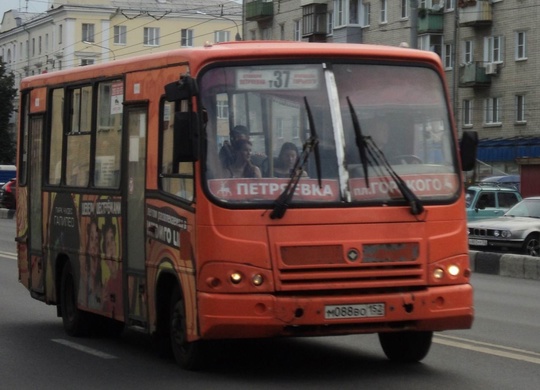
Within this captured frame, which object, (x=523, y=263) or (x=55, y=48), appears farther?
(x=55, y=48)

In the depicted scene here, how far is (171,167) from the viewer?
10312mm

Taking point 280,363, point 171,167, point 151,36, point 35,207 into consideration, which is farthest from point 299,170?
point 151,36

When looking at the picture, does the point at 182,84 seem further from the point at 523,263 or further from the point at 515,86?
the point at 515,86

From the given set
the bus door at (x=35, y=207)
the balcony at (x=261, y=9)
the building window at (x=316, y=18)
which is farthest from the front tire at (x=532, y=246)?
the balcony at (x=261, y=9)

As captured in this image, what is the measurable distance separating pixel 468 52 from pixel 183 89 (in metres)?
51.9

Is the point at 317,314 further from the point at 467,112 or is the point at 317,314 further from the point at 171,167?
the point at 467,112

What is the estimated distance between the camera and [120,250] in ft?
38.2

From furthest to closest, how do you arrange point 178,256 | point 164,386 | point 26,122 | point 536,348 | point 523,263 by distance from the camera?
point 523,263 < point 26,122 < point 536,348 < point 178,256 < point 164,386

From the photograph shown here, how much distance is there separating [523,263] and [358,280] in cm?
1390

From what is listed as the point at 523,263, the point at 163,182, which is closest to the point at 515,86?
the point at 523,263

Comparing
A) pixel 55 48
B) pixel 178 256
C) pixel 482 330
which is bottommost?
pixel 482 330

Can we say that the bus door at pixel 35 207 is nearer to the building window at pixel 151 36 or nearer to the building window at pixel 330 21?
the building window at pixel 330 21

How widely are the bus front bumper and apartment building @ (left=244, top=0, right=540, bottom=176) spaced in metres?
44.4

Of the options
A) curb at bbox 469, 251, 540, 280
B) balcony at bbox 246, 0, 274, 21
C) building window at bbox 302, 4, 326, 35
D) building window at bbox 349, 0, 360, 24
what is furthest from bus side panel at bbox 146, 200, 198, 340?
balcony at bbox 246, 0, 274, 21
